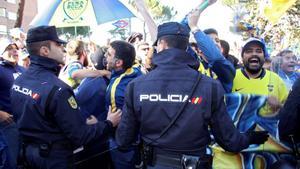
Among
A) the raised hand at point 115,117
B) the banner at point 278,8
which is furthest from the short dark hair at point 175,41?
the raised hand at point 115,117

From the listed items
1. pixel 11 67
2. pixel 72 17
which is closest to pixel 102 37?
pixel 72 17

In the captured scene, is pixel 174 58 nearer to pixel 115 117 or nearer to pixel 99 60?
pixel 115 117

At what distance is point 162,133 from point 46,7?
4.01m

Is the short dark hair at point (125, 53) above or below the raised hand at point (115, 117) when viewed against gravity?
above

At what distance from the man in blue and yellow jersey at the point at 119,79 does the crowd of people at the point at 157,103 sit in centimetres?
1

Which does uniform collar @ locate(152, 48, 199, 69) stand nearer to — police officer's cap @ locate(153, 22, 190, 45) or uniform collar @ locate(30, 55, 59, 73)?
police officer's cap @ locate(153, 22, 190, 45)

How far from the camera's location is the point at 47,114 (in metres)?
3.12

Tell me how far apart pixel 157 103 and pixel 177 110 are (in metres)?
0.16

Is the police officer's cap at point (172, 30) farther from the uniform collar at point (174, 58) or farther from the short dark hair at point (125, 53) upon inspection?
the short dark hair at point (125, 53)

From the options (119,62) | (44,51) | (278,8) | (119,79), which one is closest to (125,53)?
(119,62)

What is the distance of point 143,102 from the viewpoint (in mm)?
2850

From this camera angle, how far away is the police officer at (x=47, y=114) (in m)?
3.09

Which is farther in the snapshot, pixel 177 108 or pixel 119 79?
pixel 119 79

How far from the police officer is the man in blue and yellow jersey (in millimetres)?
519
